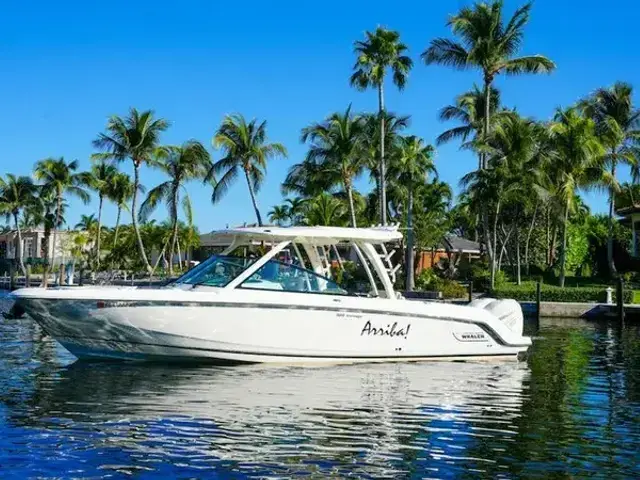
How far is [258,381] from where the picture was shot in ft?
41.3

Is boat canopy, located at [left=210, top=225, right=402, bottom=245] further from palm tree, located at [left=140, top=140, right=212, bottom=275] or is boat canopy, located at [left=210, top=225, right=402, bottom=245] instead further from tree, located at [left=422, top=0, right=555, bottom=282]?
palm tree, located at [left=140, top=140, right=212, bottom=275]

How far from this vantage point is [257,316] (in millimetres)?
13375

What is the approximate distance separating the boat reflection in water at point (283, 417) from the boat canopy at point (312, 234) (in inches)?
90.5

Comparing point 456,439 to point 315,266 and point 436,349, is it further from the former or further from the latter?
point 315,266

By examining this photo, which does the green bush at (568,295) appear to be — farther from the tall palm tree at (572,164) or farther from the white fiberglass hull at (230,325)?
the white fiberglass hull at (230,325)

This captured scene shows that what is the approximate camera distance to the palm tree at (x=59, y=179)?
70000mm

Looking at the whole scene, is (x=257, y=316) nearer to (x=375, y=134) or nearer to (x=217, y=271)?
(x=217, y=271)

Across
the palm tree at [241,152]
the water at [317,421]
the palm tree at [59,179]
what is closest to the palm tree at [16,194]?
the palm tree at [59,179]

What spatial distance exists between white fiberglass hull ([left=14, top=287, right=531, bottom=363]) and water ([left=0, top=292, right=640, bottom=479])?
295 mm

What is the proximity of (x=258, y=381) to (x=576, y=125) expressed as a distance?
109ft

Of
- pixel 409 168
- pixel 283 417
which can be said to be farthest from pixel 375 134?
pixel 283 417

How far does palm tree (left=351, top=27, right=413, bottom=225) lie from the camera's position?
47.6 metres

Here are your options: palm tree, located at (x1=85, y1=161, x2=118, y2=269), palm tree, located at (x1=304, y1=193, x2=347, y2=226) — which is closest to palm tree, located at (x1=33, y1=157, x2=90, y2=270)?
palm tree, located at (x1=85, y1=161, x2=118, y2=269)

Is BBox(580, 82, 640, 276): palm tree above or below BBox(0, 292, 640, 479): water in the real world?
above
